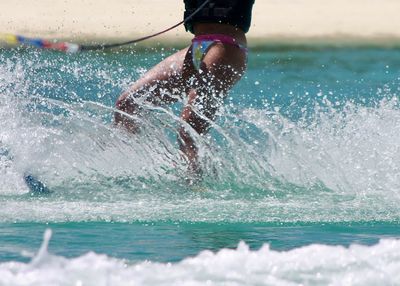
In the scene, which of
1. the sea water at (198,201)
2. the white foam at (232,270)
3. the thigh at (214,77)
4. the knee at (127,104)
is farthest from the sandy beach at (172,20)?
the white foam at (232,270)

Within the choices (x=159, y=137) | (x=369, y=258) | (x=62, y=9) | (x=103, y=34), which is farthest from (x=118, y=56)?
(x=369, y=258)

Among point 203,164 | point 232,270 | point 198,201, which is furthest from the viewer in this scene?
point 203,164

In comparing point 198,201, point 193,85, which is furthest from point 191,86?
point 198,201

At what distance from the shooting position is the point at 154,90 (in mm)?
4441

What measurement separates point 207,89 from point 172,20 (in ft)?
17.2

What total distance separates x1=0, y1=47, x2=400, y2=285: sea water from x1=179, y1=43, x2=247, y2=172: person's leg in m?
0.04

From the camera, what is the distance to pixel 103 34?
937 cm

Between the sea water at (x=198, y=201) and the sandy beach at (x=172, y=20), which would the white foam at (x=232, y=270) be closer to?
the sea water at (x=198, y=201)

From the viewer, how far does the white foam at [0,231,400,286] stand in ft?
8.16

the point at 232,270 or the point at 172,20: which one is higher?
the point at 172,20

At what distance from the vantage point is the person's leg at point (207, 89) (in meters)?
4.32

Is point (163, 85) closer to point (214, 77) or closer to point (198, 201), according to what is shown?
point (214, 77)

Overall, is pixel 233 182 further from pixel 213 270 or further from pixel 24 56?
pixel 24 56

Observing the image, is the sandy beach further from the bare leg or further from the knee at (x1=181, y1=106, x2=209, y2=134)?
the knee at (x1=181, y1=106, x2=209, y2=134)
